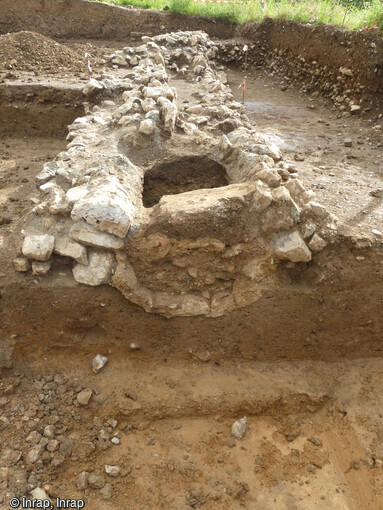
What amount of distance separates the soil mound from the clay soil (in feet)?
15.7

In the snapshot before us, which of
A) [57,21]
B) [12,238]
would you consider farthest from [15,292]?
[57,21]

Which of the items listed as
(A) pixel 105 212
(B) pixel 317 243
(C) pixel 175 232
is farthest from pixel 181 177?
(B) pixel 317 243

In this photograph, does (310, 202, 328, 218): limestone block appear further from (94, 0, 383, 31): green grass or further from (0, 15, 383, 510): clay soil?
(94, 0, 383, 31): green grass

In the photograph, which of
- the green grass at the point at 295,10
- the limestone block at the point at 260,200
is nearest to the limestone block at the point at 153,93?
the limestone block at the point at 260,200

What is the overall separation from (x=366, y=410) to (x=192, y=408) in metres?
1.43

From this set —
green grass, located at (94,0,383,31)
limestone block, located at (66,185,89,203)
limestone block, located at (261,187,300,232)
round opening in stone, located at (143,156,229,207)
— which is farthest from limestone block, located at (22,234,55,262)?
green grass, located at (94,0,383,31)

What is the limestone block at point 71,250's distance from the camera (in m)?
2.85

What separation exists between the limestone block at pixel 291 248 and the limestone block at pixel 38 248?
1.75 m

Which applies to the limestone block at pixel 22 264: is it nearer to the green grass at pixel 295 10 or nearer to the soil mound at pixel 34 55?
the soil mound at pixel 34 55

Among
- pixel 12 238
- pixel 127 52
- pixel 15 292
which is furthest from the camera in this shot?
pixel 127 52

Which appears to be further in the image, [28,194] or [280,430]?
[28,194]

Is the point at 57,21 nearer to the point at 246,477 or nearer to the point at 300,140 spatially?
the point at 300,140

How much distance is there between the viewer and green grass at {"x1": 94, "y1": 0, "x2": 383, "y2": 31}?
6887mm

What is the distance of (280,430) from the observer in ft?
9.84
